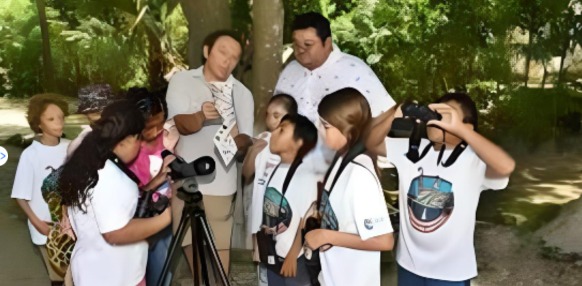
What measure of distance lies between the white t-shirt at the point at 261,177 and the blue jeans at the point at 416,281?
46 cm

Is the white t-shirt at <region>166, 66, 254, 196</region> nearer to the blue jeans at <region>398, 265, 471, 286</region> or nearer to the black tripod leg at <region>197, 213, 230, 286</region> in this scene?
the black tripod leg at <region>197, 213, 230, 286</region>

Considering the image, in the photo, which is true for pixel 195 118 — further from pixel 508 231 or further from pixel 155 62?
pixel 508 231

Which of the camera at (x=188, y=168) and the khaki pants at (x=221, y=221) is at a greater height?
the camera at (x=188, y=168)

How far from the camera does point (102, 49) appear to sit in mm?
2756

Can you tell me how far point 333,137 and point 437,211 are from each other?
36cm

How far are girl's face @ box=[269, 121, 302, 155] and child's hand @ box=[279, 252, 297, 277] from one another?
32cm

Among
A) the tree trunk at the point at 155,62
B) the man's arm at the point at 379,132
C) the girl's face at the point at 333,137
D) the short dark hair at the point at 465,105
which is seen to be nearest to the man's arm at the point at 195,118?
the tree trunk at the point at 155,62

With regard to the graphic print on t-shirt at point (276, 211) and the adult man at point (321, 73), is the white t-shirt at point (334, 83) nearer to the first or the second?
the adult man at point (321, 73)

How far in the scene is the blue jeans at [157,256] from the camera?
2.33 metres

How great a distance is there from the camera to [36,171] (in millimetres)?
2445

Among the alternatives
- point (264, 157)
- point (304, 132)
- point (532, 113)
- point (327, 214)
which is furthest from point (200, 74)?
point (532, 113)

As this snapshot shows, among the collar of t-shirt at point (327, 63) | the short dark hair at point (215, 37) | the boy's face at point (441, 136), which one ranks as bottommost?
the boy's face at point (441, 136)

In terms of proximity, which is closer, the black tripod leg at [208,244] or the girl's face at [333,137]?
the girl's face at [333,137]

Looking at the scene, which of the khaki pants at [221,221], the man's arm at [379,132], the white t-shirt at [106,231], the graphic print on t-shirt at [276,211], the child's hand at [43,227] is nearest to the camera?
the white t-shirt at [106,231]
